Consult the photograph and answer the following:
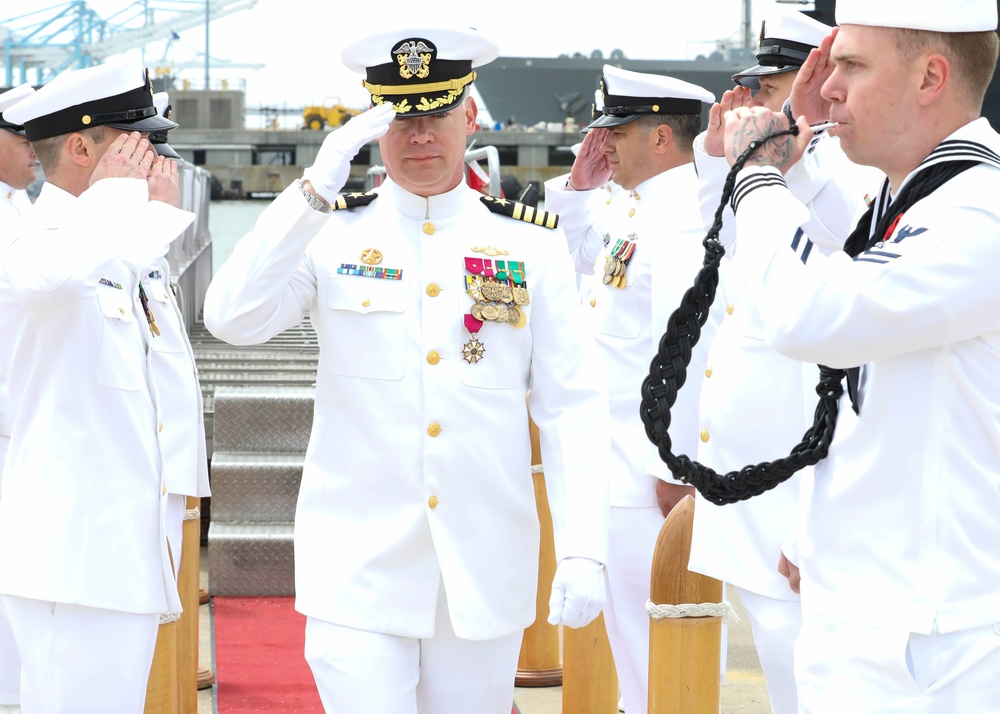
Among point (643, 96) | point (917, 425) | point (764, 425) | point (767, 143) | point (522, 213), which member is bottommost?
point (764, 425)

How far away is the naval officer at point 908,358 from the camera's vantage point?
7.15ft

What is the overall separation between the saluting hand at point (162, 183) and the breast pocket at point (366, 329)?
0.77 meters

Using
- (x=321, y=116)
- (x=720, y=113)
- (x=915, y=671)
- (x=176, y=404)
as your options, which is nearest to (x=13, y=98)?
(x=176, y=404)

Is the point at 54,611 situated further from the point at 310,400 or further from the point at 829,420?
the point at 310,400

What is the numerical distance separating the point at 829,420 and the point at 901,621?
1.32ft

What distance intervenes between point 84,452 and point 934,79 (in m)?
2.15

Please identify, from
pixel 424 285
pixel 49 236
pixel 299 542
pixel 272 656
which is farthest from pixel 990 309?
pixel 272 656

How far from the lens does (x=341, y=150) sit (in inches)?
117

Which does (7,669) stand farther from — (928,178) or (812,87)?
(928,178)

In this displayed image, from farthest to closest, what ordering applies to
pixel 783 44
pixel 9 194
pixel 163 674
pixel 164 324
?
pixel 9 194, pixel 164 324, pixel 783 44, pixel 163 674

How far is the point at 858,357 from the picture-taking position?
222cm

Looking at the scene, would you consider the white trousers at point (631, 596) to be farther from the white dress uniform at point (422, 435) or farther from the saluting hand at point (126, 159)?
the saluting hand at point (126, 159)

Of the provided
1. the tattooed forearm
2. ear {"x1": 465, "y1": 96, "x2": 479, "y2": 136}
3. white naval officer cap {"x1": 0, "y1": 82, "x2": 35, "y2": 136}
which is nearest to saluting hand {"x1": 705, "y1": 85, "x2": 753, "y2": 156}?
ear {"x1": 465, "y1": 96, "x2": 479, "y2": 136}

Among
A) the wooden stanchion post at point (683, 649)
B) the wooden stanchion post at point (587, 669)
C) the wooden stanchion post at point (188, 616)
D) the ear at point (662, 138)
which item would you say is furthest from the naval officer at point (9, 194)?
the wooden stanchion post at point (683, 649)
